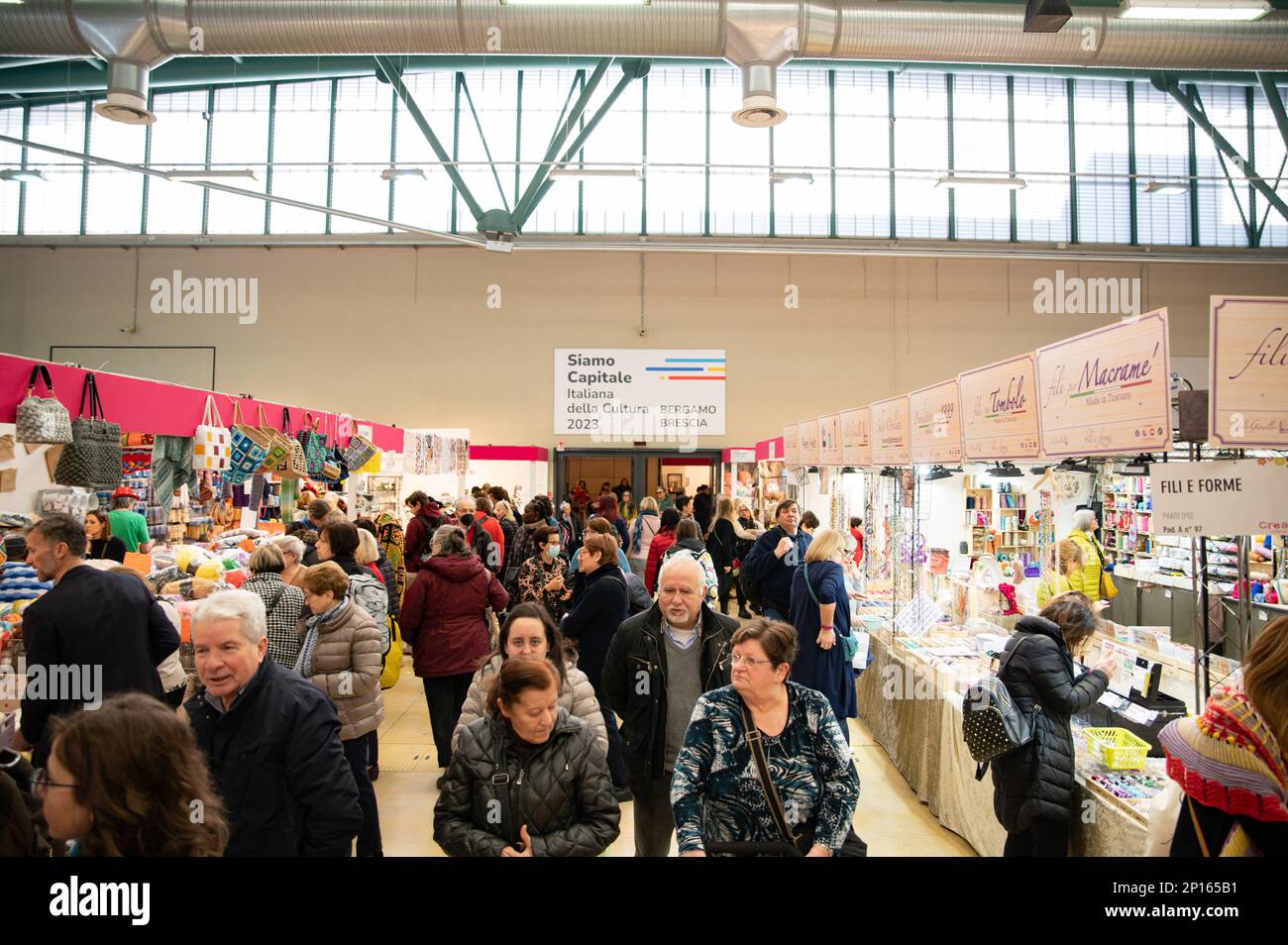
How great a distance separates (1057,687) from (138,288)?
18739 millimetres

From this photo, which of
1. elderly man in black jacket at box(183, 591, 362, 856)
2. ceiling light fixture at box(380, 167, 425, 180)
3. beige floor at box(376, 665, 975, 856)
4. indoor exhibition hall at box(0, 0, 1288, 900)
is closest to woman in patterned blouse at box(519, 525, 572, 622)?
indoor exhibition hall at box(0, 0, 1288, 900)

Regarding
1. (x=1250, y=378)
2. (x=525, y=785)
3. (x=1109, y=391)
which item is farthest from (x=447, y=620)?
(x=1250, y=378)

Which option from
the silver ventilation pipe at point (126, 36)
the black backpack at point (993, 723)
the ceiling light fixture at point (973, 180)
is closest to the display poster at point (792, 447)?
the ceiling light fixture at point (973, 180)

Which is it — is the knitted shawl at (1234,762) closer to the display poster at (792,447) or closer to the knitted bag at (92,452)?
the knitted bag at (92,452)

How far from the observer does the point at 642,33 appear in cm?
722

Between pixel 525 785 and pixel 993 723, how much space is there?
1.89 meters

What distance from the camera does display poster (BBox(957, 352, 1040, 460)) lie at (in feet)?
12.0

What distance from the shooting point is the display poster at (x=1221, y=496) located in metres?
2.70

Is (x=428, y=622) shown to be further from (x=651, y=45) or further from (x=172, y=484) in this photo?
(x=651, y=45)

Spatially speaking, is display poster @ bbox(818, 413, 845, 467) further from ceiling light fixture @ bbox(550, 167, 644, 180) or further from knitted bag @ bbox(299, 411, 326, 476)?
knitted bag @ bbox(299, 411, 326, 476)

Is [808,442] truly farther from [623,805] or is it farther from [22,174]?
[22,174]

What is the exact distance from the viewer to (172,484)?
4.86 m

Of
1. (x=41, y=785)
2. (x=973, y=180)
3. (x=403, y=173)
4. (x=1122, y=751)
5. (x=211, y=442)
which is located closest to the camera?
(x=41, y=785)
